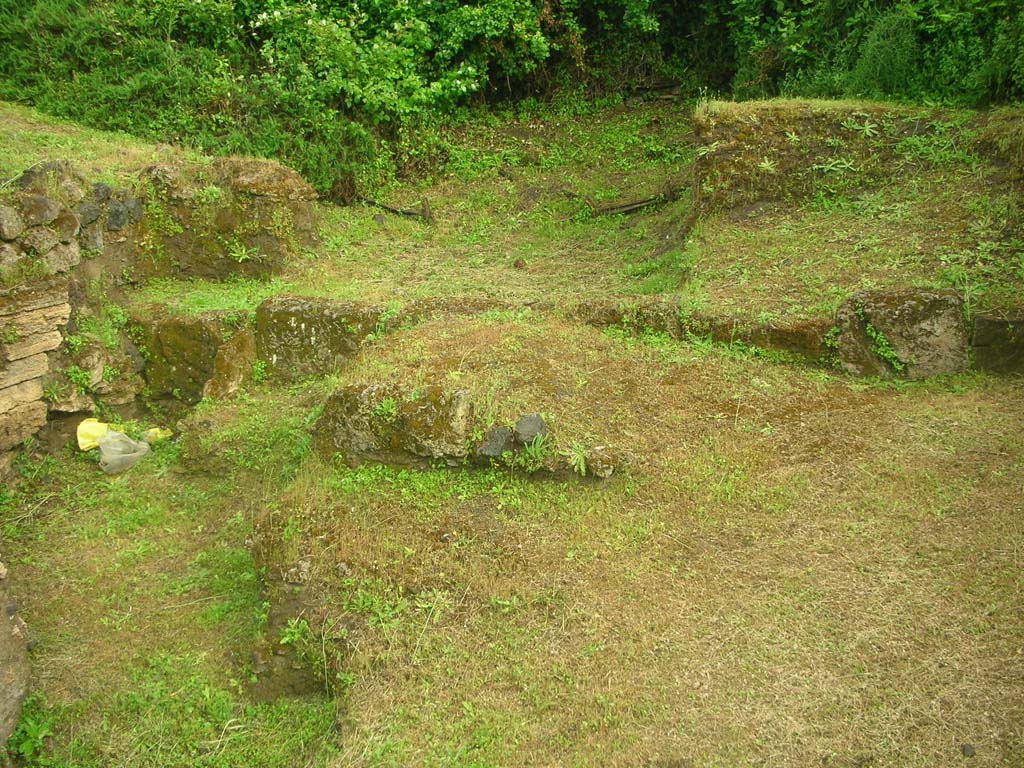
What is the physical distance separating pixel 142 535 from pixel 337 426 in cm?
174

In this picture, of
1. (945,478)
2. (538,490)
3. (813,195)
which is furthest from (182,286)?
(945,478)

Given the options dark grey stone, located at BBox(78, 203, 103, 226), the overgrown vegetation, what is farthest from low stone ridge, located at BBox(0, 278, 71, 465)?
the overgrown vegetation

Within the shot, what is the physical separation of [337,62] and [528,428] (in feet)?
23.0

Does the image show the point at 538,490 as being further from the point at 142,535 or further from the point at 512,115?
the point at 512,115

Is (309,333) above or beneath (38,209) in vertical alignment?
beneath

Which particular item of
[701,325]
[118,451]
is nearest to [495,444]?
[701,325]

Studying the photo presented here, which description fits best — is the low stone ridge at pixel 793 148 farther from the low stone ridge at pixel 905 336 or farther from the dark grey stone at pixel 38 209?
the dark grey stone at pixel 38 209

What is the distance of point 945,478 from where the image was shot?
464 centimetres

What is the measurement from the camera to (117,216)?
7492 millimetres

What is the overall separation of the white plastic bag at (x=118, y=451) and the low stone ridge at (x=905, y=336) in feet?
18.6

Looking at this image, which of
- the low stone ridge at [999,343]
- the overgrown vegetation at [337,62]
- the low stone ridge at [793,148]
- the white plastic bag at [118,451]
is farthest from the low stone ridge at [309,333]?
the low stone ridge at [999,343]

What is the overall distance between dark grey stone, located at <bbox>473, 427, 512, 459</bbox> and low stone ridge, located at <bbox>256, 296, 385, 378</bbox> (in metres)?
2.44

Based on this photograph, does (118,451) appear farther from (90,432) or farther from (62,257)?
(62,257)

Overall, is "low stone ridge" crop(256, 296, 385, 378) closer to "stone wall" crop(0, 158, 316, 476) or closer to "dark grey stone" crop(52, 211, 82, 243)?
"stone wall" crop(0, 158, 316, 476)
